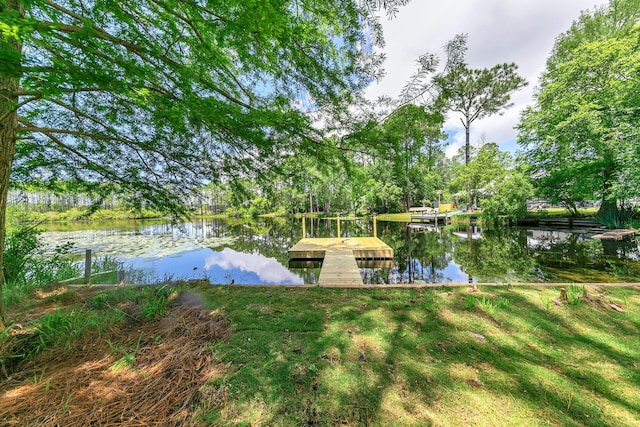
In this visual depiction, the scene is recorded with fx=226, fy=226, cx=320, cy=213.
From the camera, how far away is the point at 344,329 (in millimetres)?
2777

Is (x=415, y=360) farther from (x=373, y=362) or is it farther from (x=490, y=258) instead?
(x=490, y=258)

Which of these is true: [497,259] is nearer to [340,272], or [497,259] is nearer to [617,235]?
[340,272]

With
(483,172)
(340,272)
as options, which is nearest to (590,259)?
(340,272)

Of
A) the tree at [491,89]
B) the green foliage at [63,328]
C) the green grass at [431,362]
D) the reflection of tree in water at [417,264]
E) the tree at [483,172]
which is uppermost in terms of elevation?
the tree at [491,89]

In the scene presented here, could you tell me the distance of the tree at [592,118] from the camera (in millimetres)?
11555

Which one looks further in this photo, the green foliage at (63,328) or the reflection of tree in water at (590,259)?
the reflection of tree in water at (590,259)

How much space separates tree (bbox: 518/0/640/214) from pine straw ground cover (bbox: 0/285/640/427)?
13.3 metres

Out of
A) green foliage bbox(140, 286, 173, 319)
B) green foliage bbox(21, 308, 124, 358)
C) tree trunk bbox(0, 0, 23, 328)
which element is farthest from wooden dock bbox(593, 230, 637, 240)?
tree trunk bbox(0, 0, 23, 328)

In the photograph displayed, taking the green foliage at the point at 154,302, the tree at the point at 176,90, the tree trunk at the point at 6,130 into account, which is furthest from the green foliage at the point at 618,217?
Result: the tree trunk at the point at 6,130

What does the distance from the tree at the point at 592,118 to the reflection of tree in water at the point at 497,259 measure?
579cm

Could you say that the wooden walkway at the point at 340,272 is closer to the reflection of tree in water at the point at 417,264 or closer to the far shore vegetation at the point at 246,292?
the far shore vegetation at the point at 246,292

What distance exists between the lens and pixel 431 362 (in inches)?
85.7

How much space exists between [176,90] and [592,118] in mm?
20118

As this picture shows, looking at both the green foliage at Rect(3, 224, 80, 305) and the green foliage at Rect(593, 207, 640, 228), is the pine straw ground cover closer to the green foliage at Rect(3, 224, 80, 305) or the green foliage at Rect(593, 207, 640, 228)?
the green foliage at Rect(3, 224, 80, 305)
